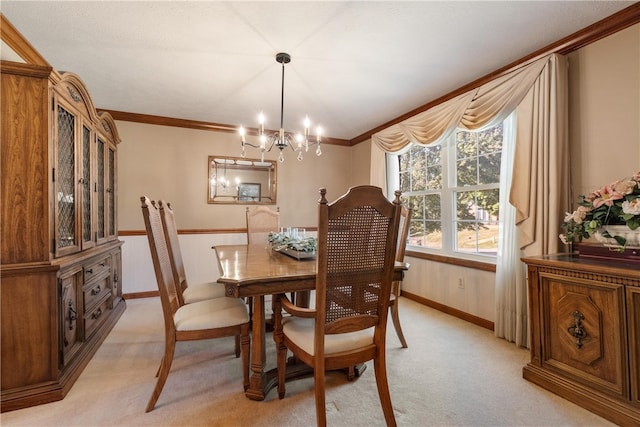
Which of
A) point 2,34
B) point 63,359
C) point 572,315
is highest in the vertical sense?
point 2,34

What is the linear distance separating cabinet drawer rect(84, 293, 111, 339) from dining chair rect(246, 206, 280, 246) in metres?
1.43

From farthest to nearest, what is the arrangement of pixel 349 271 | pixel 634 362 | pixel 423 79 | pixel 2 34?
1. pixel 423 79
2. pixel 2 34
3. pixel 634 362
4. pixel 349 271

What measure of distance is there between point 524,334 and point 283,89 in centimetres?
302

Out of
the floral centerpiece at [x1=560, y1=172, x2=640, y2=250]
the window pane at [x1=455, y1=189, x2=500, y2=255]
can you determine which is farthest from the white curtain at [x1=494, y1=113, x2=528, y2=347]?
the floral centerpiece at [x1=560, y1=172, x2=640, y2=250]

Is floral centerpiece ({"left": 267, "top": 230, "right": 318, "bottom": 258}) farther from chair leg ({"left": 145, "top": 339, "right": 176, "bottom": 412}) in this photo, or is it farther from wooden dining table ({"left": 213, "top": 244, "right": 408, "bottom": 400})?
chair leg ({"left": 145, "top": 339, "right": 176, "bottom": 412})

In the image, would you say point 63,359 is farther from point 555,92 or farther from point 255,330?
point 555,92

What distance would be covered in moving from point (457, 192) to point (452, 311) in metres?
1.27

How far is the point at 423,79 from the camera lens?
2750mm

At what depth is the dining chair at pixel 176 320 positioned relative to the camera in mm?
1571

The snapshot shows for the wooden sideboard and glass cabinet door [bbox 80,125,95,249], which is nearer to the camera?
the wooden sideboard

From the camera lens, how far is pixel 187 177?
158 inches

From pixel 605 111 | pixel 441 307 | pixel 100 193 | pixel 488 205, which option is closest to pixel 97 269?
pixel 100 193

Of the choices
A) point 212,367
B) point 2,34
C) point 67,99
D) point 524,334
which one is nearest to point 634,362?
point 524,334

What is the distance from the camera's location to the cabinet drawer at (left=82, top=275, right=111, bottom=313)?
7.28 feet
